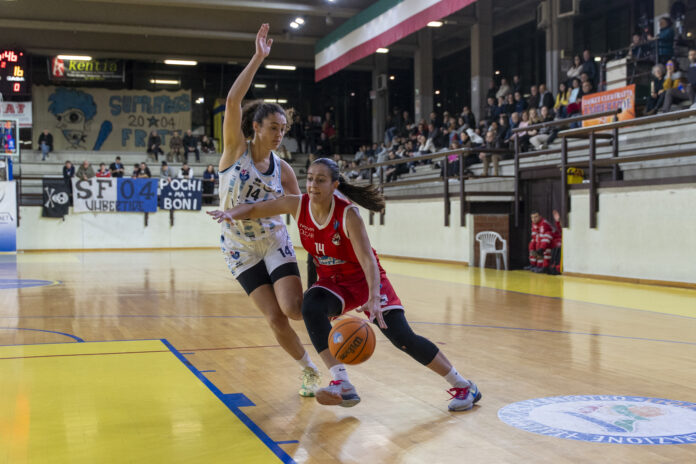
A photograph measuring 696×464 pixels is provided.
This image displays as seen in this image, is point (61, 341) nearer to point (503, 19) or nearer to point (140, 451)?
point (140, 451)

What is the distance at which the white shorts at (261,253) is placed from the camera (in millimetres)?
4133

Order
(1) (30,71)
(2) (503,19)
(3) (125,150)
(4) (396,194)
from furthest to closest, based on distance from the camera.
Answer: (3) (125,150)
(1) (30,71)
(2) (503,19)
(4) (396,194)

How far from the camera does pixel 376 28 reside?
59.9 feet

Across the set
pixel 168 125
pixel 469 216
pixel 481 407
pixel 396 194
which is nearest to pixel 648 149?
pixel 469 216

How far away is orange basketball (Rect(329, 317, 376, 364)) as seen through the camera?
11.9ft

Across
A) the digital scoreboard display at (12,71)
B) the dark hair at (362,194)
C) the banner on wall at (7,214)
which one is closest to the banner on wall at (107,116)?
the digital scoreboard display at (12,71)

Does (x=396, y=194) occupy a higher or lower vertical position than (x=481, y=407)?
higher

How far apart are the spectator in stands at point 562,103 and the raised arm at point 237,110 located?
1135cm

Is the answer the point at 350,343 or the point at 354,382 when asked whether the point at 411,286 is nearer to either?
the point at 354,382

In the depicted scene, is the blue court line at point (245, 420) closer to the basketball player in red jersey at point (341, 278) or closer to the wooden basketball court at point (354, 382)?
the wooden basketball court at point (354, 382)

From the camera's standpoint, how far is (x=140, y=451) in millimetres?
Answer: 3068

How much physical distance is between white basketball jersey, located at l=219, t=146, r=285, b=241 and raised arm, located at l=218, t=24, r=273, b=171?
0.17ft

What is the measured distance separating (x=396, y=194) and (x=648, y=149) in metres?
6.79

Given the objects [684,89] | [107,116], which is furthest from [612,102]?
[107,116]
